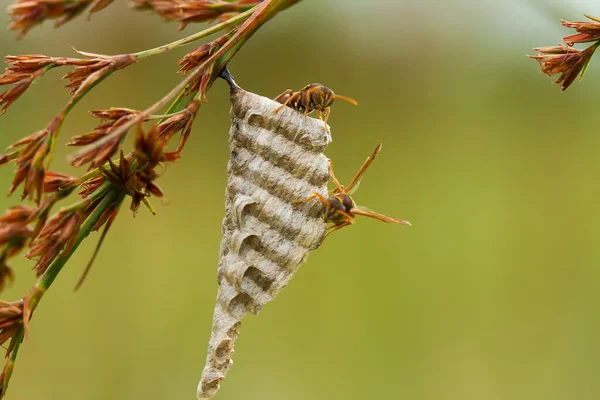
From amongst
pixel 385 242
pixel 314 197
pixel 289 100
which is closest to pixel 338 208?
pixel 314 197

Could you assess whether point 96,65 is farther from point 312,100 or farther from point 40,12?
point 312,100

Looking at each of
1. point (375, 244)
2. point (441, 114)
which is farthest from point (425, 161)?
point (375, 244)

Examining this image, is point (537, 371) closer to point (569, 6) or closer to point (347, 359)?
point (347, 359)

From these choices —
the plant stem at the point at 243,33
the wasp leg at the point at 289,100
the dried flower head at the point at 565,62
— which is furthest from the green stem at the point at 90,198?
the dried flower head at the point at 565,62

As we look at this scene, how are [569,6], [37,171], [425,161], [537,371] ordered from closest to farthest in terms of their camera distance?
[37,171]
[569,6]
[537,371]
[425,161]

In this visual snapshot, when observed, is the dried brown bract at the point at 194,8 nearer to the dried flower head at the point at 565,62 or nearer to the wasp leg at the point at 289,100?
the wasp leg at the point at 289,100
